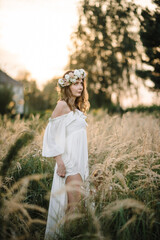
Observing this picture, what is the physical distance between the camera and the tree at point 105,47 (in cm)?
1903

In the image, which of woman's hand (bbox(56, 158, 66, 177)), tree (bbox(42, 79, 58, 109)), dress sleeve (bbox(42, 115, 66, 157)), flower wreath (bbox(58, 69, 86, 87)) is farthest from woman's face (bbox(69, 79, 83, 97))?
tree (bbox(42, 79, 58, 109))

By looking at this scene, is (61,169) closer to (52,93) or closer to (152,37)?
(152,37)

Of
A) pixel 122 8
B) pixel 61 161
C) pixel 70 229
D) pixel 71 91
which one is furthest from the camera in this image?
pixel 122 8

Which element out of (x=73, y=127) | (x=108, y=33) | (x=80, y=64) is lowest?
(x=73, y=127)

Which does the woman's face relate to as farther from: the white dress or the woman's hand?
the woman's hand

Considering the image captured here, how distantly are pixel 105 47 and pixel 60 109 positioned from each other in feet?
63.6

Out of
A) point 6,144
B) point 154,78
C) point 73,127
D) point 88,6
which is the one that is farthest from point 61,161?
point 88,6

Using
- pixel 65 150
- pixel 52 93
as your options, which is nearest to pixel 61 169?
pixel 65 150

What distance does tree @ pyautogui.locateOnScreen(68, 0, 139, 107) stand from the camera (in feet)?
62.4

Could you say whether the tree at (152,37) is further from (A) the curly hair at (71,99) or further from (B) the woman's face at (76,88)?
(B) the woman's face at (76,88)

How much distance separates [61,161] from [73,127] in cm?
43

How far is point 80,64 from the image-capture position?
2133 centimetres

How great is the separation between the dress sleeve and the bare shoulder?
0.05 m

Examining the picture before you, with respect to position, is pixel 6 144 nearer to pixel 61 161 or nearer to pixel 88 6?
pixel 61 161
